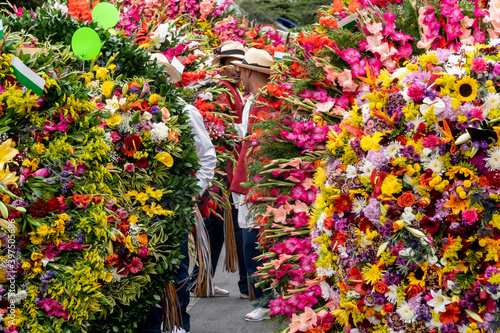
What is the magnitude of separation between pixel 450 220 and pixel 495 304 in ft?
1.20

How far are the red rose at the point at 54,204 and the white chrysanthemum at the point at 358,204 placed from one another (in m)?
1.41

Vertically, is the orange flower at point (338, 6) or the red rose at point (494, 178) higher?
the orange flower at point (338, 6)

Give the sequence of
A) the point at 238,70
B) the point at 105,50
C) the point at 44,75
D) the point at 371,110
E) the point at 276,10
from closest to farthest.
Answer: the point at 371,110
the point at 44,75
the point at 105,50
the point at 238,70
the point at 276,10

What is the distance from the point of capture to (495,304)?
233 cm

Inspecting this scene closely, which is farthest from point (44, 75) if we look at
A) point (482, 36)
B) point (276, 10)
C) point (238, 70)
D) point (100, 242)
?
point (276, 10)

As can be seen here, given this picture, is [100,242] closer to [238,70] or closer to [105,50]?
[105,50]

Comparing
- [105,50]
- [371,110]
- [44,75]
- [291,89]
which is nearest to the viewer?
[371,110]

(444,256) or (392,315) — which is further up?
(444,256)

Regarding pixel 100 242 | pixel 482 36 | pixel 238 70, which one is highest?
pixel 238 70

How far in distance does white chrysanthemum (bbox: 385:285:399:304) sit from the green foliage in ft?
76.4

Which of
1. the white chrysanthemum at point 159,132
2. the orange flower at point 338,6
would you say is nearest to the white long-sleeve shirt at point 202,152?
the white chrysanthemum at point 159,132

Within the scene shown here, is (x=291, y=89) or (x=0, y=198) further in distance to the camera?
(x=291, y=89)

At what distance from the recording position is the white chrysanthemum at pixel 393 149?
102 inches

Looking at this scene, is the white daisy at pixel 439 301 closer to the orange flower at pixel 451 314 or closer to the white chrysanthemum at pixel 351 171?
the orange flower at pixel 451 314
